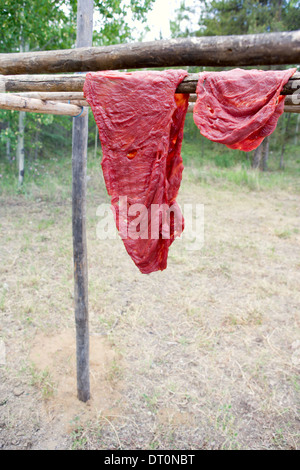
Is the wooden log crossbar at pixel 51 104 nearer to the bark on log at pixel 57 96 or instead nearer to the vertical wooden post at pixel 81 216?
the bark on log at pixel 57 96

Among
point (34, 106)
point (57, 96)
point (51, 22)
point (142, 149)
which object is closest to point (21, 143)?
point (51, 22)

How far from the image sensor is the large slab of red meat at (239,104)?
1.50 metres

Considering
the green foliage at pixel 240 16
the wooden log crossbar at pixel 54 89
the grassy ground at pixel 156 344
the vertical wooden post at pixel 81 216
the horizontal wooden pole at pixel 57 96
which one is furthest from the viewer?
the green foliage at pixel 240 16

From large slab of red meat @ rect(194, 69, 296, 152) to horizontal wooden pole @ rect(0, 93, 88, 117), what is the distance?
3.23 feet

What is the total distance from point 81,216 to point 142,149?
86cm

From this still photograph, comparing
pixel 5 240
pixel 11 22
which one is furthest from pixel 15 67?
pixel 11 22

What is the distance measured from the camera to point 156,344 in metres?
3.40

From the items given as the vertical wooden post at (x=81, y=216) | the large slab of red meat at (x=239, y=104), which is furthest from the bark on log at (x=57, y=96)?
the large slab of red meat at (x=239, y=104)

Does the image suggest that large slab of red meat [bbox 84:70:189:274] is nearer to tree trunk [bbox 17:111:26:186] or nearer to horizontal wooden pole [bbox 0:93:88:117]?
horizontal wooden pole [bbox 0:93:88:117]

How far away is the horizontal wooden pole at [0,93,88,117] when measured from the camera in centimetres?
188

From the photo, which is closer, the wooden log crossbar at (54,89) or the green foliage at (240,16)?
the wooden log crossbar at (54,89)

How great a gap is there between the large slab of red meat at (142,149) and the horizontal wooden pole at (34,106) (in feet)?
1.57

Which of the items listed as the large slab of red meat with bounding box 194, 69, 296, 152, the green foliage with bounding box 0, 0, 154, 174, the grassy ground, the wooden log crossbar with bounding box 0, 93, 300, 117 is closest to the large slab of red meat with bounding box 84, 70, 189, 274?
the large slab of red meat with bounding box 194, 69, 296, 152

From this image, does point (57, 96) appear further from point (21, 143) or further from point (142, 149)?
point (21, 143)
